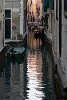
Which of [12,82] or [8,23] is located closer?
[12,82]

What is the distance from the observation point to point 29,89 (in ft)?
65.4

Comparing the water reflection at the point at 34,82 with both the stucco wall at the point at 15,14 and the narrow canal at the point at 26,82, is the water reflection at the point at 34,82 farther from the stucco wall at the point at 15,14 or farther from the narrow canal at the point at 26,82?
the stucco wall at the point at 15,14

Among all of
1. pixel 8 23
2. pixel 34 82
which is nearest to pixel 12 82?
pixel 34 82

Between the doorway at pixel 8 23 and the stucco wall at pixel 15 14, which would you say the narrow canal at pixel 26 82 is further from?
the stucco wall at pixel 15 14

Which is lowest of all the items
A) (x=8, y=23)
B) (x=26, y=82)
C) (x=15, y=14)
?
(x=26, y=82)

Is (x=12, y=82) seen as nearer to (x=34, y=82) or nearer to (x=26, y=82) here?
(x=26, y=82)

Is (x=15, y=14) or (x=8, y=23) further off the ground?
(x=15, y=14)

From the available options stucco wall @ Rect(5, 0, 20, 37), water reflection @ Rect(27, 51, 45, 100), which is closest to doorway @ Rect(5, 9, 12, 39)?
stucco wall @ Rect(5, 0, 20, 37)

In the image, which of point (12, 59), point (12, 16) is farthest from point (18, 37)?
point (12, 59)

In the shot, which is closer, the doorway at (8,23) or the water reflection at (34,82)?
the water reflection at (34,82)

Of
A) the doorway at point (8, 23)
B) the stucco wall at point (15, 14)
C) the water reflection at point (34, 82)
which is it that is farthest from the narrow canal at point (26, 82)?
the stucco wall at point (15, 14)

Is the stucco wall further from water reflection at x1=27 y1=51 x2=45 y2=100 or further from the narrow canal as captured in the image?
water reflection at x1=27 y1=51 x2=45 y2=100

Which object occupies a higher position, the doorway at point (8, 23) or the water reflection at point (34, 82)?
the doorway at point (8, 23)

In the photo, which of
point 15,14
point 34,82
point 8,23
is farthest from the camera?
point 8,23
